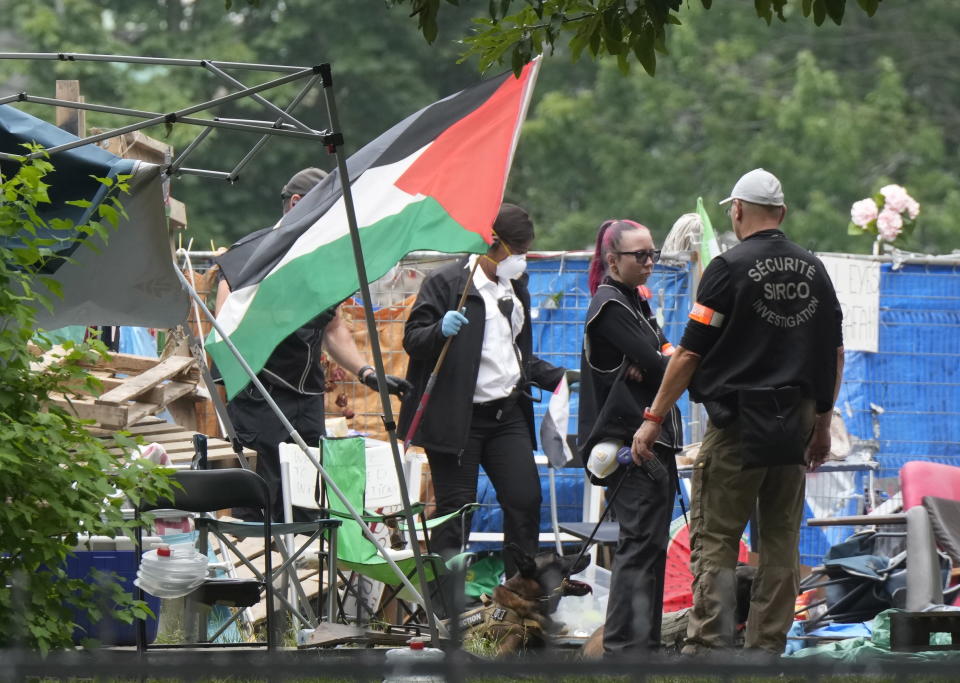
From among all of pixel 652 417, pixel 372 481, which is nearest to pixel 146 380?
pixel 372 481

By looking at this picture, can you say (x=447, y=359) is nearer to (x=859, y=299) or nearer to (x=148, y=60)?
(x=148, y=60)

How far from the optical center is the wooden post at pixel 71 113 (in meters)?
8.36

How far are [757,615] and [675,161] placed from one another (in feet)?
72.2

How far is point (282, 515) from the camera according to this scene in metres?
8.43

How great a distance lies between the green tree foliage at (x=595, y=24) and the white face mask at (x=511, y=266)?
2.10m

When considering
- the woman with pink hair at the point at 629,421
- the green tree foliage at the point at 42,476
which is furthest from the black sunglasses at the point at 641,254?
the green tree foliage at the point at 42,476

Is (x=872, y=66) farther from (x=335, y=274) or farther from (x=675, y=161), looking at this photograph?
(x=335, y=274)

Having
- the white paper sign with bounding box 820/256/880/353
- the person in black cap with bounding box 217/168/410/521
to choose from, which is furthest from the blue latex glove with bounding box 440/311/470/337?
the white paper sign with bounding box 820/256/880/353

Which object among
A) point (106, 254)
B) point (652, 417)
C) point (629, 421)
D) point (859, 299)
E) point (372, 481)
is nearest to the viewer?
point (652, 417)

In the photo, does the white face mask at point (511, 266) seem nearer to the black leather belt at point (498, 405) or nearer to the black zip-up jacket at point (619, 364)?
the black leather belt at point (498, 405)

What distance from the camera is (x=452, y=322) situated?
302 inches

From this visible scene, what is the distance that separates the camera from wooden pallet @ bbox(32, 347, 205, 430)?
8.39 metres

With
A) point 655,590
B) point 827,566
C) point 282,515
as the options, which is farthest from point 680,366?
point 282,515

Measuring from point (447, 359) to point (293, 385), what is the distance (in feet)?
2.96
